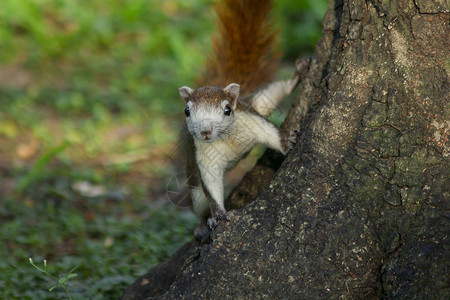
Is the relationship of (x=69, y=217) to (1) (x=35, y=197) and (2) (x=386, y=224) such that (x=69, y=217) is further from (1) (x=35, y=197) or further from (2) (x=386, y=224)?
(2) (x=386, y=224)

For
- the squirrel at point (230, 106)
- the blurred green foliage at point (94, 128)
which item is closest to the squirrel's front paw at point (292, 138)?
the squirrel at point (230, 106)

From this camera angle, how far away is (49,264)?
2941 mm

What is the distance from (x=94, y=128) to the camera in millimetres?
5105

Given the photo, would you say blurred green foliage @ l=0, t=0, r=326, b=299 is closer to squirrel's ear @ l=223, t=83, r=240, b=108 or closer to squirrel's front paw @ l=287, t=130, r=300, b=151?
squirrel's ear @ l=223, t=83, r=240, b=108

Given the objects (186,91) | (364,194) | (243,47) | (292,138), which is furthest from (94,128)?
(364,194)

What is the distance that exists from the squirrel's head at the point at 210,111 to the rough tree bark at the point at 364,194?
471mm

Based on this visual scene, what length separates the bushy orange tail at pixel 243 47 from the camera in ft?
9.75

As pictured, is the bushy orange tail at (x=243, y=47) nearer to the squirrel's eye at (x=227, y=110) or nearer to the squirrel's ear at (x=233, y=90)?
the squirrel's ear at (x=233, y=90)

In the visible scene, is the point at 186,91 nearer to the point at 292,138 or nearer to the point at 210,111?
the point at 210,111

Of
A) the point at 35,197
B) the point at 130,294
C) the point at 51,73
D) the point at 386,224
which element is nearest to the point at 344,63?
the point at 386,224

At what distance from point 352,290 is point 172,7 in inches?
235

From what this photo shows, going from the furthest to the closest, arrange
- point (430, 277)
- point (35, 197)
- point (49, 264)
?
point (35, 197) < point (49, 264) < point (430, 277)

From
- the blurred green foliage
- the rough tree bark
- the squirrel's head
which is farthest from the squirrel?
the rough tree bark

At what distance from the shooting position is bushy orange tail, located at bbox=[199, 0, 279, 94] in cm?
297
